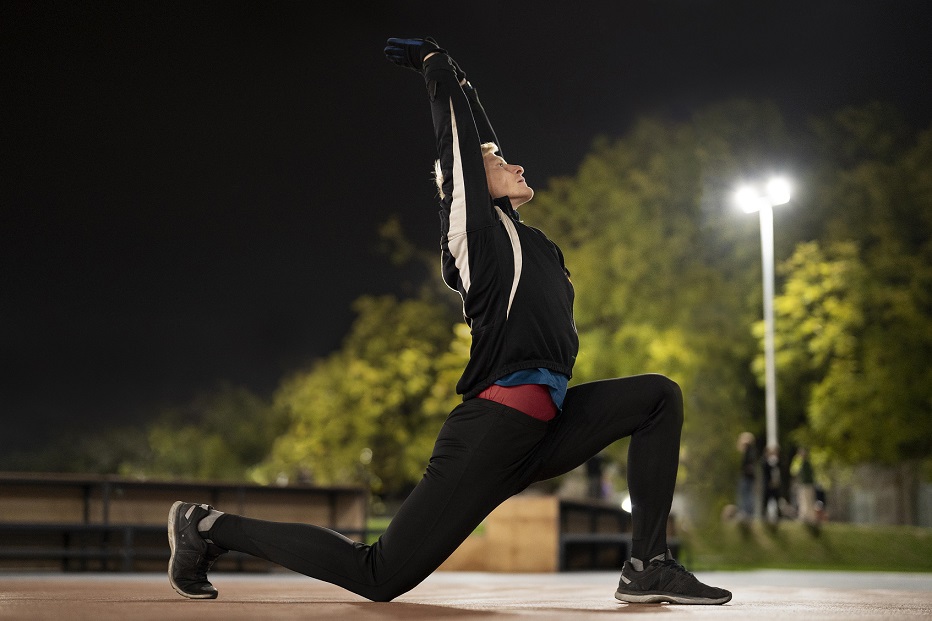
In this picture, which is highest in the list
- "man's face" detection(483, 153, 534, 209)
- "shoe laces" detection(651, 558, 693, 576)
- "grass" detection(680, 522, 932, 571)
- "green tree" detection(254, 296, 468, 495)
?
"green tree" detection(254, 296, 468, 495)

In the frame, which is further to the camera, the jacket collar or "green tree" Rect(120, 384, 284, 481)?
"green tree" Rect(120, 384, 284, 481)

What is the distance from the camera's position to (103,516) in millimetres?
13383

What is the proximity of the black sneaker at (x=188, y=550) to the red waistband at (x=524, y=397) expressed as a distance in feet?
4.06

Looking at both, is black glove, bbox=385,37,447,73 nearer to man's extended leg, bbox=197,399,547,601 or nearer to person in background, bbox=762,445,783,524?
man's extended leg, bbox=197,399,547,601

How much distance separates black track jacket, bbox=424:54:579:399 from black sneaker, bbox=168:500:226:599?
1.19 meters

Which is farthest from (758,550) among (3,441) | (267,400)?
(3,441)

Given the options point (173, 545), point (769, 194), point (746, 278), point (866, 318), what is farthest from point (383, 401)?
point (173, 545)

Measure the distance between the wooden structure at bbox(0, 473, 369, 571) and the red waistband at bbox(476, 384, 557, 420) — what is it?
940 cm

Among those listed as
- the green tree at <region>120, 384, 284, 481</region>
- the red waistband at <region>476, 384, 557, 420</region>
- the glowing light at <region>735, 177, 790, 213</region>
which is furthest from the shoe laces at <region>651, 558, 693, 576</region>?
the green tree at <region>120, 384, 284, 481</region>

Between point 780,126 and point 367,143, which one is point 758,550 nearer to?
point 780,126

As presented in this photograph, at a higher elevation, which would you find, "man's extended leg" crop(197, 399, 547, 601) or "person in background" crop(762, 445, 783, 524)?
"person in background" crop(762, 445, 783, 524)

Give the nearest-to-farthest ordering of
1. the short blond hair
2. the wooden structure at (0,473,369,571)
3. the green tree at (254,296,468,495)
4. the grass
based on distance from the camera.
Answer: the short blond hair → the wooden structure at (0,473,369,571) → the grass → the green tree at (254,296,468,495)

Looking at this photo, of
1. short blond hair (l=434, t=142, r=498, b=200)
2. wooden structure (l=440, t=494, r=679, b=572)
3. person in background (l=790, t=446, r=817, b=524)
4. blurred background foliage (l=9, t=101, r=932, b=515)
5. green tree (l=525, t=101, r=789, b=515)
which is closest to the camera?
short blond hair (l=434, t=142, r=498, b=200)

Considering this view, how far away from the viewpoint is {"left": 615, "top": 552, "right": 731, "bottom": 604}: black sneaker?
4.16 metres
